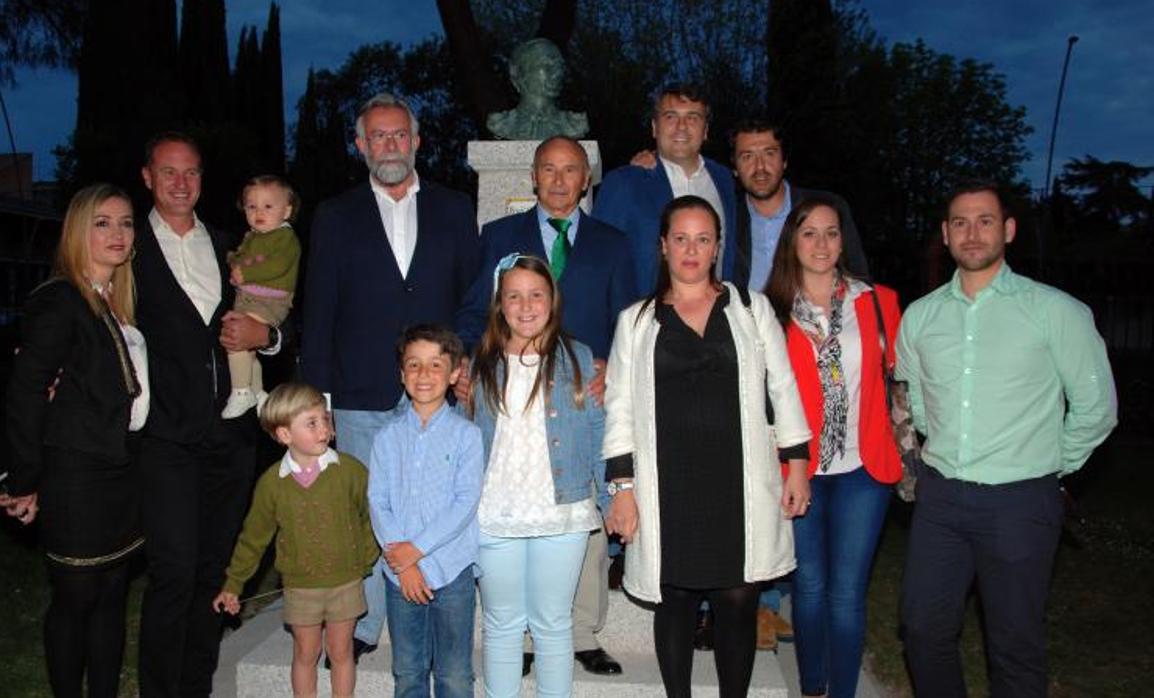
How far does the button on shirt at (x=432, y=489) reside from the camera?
11.0 feet

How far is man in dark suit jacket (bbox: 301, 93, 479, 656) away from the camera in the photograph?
3.93 m

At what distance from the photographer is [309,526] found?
3543mm

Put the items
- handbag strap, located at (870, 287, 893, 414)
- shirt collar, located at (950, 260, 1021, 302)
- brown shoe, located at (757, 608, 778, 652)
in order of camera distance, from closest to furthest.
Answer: shirt collar, located at (950, 260, 1021, 302), handbag strap, located at (870, 287, 893, 414), brown shoe, located at (757, 608, 778, 652)

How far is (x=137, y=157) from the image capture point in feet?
55.7

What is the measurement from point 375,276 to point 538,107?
5.70 ft

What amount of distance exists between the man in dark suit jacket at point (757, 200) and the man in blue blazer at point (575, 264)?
0.59 meters

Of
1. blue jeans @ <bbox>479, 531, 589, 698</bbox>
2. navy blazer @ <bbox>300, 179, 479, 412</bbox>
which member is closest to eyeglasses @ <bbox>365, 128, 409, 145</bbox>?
navy blazer @ <bbox>300, 179, 479, 412</bbox>

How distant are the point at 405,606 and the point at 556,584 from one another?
1.80 ft

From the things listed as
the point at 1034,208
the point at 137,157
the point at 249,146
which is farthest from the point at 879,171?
the point at 137,157

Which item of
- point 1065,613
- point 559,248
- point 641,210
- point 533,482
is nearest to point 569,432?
point 533,482

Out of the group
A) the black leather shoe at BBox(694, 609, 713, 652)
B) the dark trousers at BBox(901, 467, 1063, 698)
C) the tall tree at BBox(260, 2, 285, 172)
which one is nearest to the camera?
the dark trousers at BBox(901, 467, 1063, 698)

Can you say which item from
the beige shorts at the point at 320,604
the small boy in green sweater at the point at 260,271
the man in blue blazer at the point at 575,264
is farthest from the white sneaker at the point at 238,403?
the man in blue blazer at the point at 575,264

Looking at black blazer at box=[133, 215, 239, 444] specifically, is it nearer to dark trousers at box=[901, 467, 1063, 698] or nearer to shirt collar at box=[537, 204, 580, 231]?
shirt collar at box=[537, 204, 580, 231]

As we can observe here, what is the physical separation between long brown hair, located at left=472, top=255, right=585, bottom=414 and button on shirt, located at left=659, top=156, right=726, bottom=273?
1.18m
